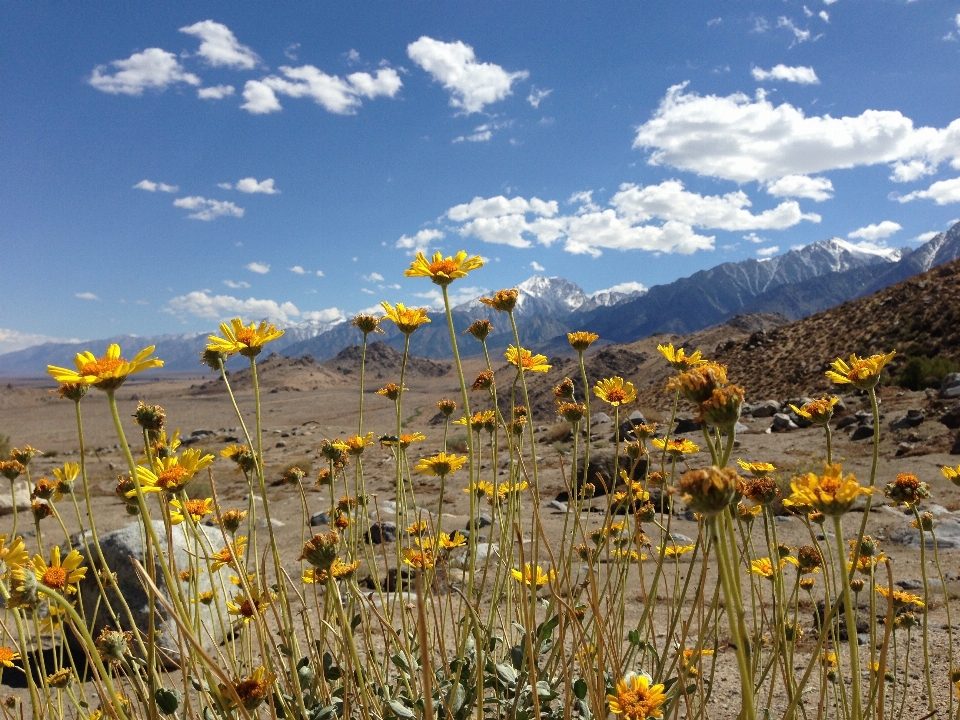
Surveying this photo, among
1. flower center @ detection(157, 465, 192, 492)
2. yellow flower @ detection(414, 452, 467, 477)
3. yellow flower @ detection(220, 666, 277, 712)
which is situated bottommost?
yellow flower @ detection(220, 666, 277, 712)

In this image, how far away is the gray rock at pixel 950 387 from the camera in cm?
1084

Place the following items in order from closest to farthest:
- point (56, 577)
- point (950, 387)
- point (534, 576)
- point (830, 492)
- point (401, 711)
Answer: point (830, 492)
point (534, 576)
point (401, 711)
point (56, 577)
point (950, 387)

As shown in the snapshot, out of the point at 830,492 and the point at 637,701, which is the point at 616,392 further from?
the point at 830,492

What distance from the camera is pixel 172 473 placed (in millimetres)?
1455

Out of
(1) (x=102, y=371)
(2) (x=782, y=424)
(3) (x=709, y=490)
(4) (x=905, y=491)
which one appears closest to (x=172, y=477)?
(1) (x=102, y=371)

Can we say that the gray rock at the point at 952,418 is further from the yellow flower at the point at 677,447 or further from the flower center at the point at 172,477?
the flower center at the point at 172,477

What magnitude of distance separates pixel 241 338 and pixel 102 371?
56cm

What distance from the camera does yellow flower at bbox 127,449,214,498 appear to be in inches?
54.6

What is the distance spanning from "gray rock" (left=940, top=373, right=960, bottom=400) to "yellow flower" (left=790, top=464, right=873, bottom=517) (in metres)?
13.1

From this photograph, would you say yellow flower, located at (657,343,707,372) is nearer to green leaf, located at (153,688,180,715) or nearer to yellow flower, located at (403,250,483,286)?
yellow flower, located at (403,250,483,286)

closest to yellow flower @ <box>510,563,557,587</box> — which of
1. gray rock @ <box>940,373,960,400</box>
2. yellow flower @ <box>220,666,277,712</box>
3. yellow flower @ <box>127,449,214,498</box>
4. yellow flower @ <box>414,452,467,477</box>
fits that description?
yellow flower @ <box>414,452,467,477</box>

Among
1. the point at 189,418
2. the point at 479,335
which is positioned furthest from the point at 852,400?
the point at 189,418

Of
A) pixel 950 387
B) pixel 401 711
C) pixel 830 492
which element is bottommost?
pixel 950 387

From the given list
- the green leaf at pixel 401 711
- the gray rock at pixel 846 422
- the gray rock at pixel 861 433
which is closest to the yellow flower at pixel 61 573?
the green leaf at pixel 401 711
